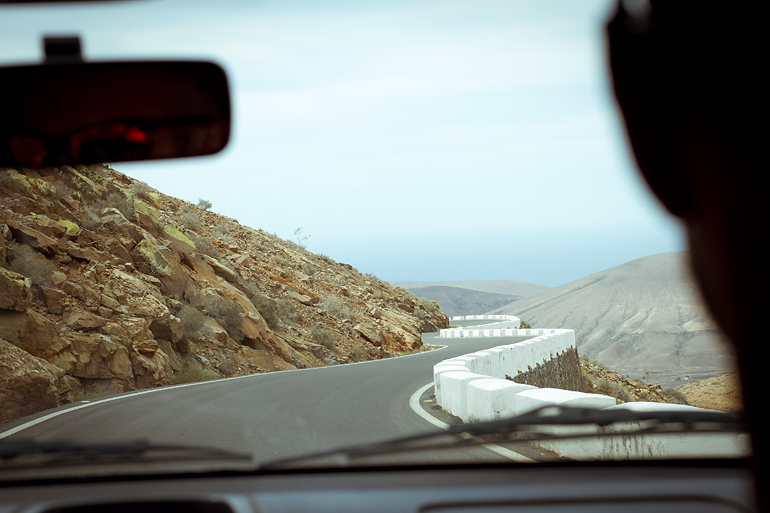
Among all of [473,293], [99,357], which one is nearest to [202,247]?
[99,357]

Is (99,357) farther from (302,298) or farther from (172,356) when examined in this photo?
(302,298)

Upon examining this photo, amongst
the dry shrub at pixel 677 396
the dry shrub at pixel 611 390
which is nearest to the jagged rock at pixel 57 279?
the dry shrub at pixel 677 396

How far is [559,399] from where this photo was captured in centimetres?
495

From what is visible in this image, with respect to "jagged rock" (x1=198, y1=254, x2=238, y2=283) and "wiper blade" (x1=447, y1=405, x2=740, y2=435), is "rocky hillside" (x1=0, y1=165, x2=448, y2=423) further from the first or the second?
"wiper blade" (x1=447, y1=405, x2=740, y2=435)

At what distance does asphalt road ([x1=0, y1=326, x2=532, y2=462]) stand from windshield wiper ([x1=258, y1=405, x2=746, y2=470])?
0.14 meters

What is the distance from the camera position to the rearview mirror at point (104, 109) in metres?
2.91

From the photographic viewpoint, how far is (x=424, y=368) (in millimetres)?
17844

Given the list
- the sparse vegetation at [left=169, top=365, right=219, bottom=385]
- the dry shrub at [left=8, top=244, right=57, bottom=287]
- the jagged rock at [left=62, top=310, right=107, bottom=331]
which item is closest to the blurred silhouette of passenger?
the jagged rock at [left=62, top=310, right=107, bottom=331]

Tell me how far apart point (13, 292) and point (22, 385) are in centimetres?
263

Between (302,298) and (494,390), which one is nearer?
(494,390)

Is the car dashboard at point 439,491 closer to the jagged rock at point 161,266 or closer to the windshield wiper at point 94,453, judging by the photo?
the windshield wiper at point 94,453

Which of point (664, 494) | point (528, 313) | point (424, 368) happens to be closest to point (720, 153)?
point (664, 494)

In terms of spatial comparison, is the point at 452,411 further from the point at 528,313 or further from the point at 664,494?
the point at 528,313

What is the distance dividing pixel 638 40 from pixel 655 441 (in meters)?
1.78
